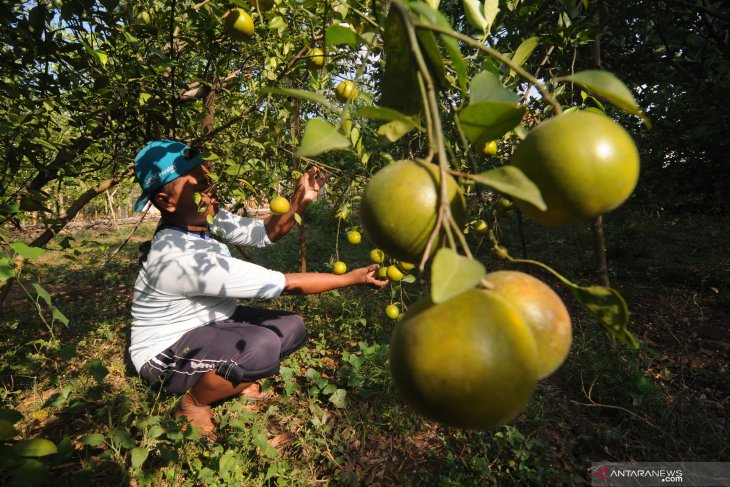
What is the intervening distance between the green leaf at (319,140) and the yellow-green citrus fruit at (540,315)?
35cm

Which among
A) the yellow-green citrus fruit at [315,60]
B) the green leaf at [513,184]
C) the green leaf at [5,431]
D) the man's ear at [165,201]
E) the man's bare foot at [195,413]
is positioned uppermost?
the yellow-green citrus fruit at [315,60]

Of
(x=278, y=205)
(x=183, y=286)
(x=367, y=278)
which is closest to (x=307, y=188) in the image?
(x=278, y=205)

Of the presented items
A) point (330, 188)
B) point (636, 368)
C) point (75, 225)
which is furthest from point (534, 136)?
point (75, 225)

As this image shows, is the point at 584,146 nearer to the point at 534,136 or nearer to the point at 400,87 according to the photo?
the point at 534,136

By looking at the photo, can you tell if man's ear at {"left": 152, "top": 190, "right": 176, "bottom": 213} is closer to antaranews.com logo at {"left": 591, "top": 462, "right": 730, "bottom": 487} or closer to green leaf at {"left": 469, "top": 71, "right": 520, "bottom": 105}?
green leaf at {"left": 469, "top": 71, "right": 520, "bottom": 105}

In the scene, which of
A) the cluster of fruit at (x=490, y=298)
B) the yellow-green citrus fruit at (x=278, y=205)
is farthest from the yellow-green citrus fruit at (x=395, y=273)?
the cluster of fruit at (x=490, y=298)

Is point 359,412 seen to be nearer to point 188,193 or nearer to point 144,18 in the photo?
point 188,193

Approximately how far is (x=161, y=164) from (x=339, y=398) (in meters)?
1.86

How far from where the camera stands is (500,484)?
2086 mm

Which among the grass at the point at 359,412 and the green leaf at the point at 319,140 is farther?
the grass at the point at 359,412

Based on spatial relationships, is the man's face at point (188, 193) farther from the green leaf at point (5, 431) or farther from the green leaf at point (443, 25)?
the green leaf at point (443, 25)

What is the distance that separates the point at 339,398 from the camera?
2.68m

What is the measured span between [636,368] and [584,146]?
284cm

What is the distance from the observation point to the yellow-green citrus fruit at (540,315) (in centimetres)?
64
